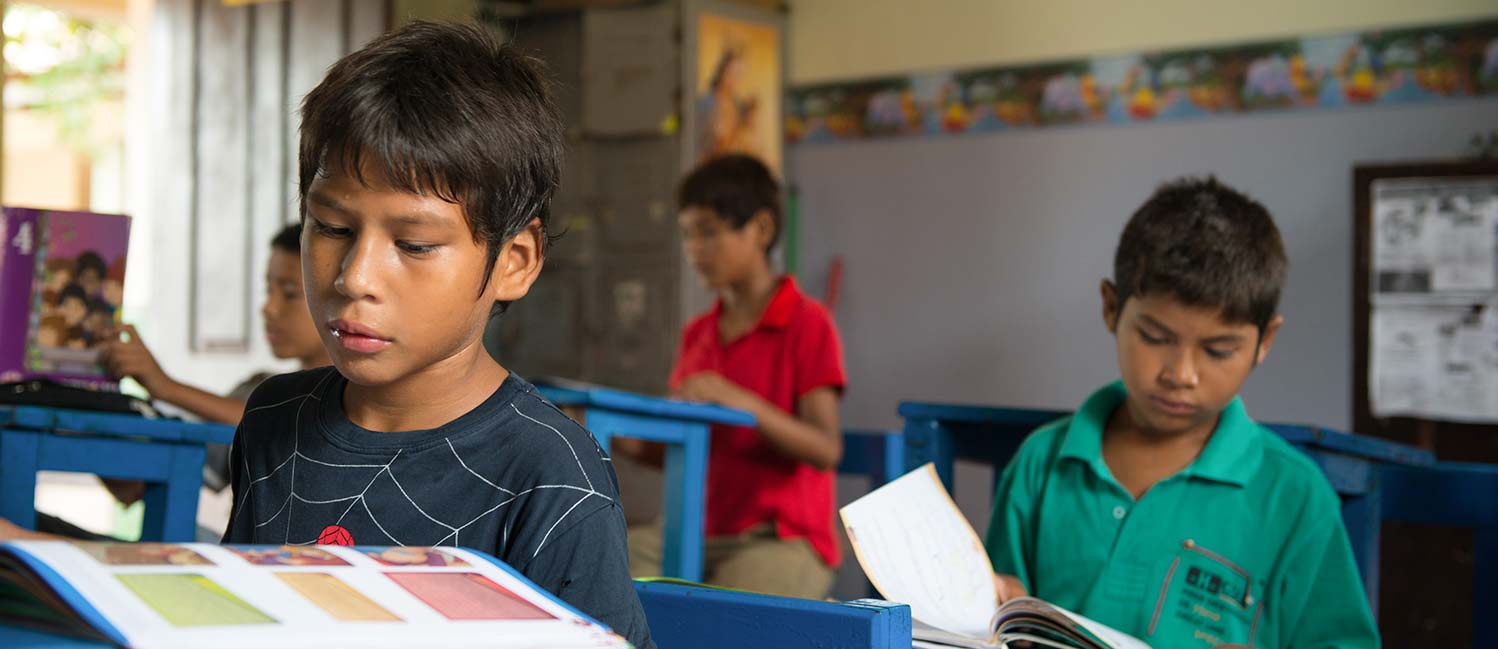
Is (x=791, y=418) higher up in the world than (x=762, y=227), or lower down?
lower down

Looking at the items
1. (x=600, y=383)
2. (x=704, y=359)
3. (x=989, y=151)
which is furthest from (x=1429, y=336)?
(x=600, y=383)

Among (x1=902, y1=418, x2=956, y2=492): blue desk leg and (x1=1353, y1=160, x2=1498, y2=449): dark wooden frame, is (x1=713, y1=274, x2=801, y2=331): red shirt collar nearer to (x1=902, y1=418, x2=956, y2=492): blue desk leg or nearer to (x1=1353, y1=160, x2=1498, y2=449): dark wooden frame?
(x1=902, y1=418, x2=956, y2=492): blue desk leg

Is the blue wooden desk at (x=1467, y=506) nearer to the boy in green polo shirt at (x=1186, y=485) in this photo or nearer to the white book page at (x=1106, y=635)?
the boy in green polo shirt at (x=1186, y=485)

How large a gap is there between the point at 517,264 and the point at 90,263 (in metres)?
1.34

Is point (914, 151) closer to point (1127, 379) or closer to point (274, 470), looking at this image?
point (1127, 379)

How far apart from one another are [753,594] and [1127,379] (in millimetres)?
870

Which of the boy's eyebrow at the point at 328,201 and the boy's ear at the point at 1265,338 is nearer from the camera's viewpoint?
the boy's eyebrow at the point at 328,201

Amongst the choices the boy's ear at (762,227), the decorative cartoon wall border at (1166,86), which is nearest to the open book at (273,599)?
the boy's ear at (762,227)

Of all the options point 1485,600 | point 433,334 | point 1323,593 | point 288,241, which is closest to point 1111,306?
point 1323,593

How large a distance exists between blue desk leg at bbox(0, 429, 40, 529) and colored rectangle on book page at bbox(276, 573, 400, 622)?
4.41 ft

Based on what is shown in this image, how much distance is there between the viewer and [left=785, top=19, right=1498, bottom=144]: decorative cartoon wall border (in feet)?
13.7

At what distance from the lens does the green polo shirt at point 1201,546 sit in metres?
1.60

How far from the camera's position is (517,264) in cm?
108

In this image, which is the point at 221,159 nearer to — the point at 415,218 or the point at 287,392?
the point at 287,392
